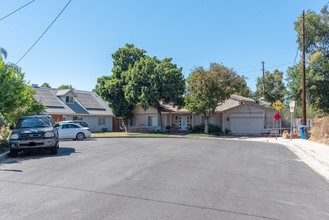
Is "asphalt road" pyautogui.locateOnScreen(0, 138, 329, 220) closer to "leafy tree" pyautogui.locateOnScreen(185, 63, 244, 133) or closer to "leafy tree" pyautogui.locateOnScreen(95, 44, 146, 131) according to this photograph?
"leafy tree" pyautogui.locateOnScreen(185, 63, 244, 133)

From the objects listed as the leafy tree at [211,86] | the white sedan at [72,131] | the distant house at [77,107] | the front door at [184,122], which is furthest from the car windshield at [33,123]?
the front door at [184,122]

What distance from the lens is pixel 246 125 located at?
43.1m

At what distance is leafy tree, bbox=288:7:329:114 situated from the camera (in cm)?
3834

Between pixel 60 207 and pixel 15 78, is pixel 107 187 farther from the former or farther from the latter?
pixel 15 78

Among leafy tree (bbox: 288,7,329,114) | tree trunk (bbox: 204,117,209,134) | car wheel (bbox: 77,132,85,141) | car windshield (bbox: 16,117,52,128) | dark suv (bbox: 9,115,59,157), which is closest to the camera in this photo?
dark suv (bbox: 9,115,59,157)

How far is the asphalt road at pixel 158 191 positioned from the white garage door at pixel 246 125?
101ft

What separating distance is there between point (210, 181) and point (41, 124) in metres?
10.3

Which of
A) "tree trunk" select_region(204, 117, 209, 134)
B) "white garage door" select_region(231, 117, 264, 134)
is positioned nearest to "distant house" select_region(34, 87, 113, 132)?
"tree trunk" select_region(204, 117, 209, 134)

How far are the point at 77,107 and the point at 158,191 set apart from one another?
4286 cm

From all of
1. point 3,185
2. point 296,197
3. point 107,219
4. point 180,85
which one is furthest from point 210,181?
point 180,85

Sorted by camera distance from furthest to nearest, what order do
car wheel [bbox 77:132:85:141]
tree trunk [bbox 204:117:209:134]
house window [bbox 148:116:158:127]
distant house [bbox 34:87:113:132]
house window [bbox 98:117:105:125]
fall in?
house window [bbox 98:117:105:125] < house window [bbox 148:116:158:127] < distant house [bbox 34:87:113:132] < tree trunk [bbox 204:117:209:134] < car wheel [bbox 77:132:85:141]

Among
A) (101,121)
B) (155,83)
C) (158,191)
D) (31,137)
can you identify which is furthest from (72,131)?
(158,191)

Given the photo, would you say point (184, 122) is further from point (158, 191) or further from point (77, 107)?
point (158, 191)

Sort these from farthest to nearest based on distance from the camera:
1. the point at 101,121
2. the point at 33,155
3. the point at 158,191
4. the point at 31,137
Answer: the point at 101,121, the point at 33,155, the point at 31,137, the point at 158,191
